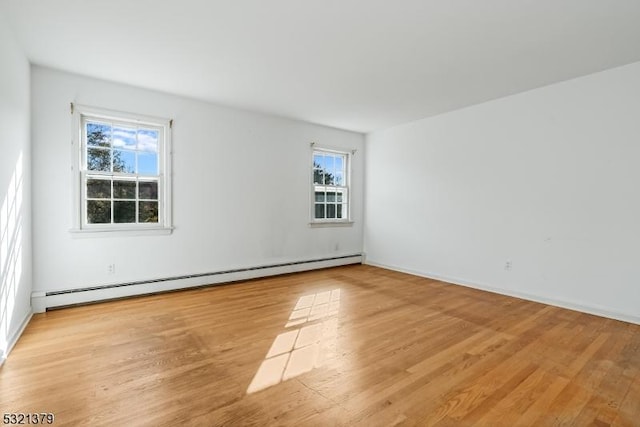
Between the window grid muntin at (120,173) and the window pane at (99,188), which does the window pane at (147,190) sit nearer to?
the window grid muntin at (120,173)

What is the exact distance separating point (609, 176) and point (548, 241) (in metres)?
0.92

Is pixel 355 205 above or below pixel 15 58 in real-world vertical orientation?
below

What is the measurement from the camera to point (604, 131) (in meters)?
3.37

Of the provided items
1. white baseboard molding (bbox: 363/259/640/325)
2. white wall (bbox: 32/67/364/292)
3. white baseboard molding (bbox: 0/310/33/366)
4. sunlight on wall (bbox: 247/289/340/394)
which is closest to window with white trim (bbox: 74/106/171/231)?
white wall (bbox: 32/67/364/292)

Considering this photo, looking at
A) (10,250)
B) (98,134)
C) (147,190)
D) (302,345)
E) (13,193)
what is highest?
(98,134)

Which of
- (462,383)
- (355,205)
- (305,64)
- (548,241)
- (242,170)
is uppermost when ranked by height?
(305,64)

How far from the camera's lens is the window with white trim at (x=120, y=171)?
3.64 metres

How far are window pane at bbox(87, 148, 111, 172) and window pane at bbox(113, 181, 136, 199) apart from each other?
21 centimetres

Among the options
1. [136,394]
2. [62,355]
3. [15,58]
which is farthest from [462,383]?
[15,58]

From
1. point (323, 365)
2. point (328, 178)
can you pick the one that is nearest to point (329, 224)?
point (328, 178)

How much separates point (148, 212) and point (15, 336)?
1.82m

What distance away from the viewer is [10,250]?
2590 millimetres

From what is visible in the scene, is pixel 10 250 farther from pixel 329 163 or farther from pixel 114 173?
pixel 329 163

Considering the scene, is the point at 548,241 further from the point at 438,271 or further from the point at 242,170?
the point at 242,170
